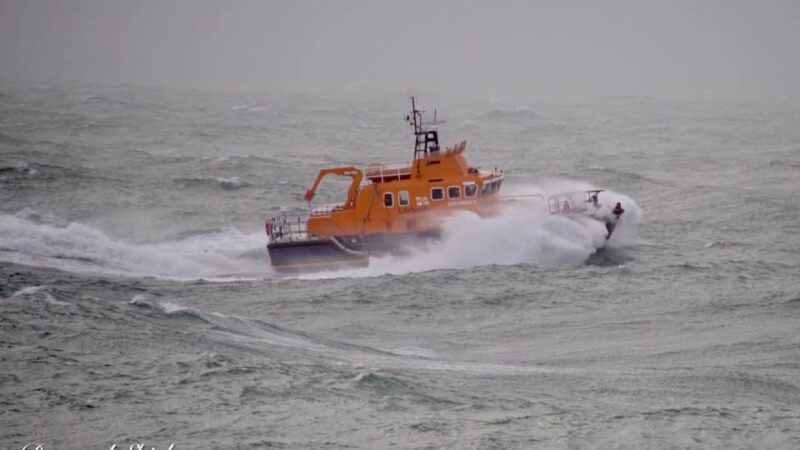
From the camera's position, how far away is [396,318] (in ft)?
67.3

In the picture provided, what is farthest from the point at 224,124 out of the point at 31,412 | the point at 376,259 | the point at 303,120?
the point at 31,412

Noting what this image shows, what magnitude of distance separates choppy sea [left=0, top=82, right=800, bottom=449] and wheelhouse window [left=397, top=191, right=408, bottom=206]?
1.57m

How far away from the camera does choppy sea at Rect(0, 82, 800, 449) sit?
12.6 meters

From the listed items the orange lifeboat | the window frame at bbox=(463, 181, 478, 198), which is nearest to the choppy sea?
the orange lifeboat

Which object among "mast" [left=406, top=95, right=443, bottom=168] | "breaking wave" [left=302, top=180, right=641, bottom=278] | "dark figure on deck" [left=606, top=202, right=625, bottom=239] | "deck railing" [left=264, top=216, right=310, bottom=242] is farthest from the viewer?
"dark figure on deck" [left=606, top=202, right=625, bottom=239]

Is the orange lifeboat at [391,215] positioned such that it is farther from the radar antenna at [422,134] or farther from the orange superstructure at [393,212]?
the radar antenna at [422,134]

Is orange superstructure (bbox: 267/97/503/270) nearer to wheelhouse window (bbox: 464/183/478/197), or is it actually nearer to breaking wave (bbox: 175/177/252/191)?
wheelhouse window (bbox: 464/183/478/197)

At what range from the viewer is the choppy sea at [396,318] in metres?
12.6

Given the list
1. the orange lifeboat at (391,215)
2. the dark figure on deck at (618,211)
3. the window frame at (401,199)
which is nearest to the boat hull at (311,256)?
the orange lifeboat at (391,215)

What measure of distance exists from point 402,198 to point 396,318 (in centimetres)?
743

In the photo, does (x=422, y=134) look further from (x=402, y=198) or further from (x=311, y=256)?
(x=311, y=256)

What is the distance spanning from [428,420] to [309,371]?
2.95 meters

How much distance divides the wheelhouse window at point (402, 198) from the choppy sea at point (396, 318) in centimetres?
157

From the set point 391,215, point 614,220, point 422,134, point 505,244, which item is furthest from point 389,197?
point 614,220
